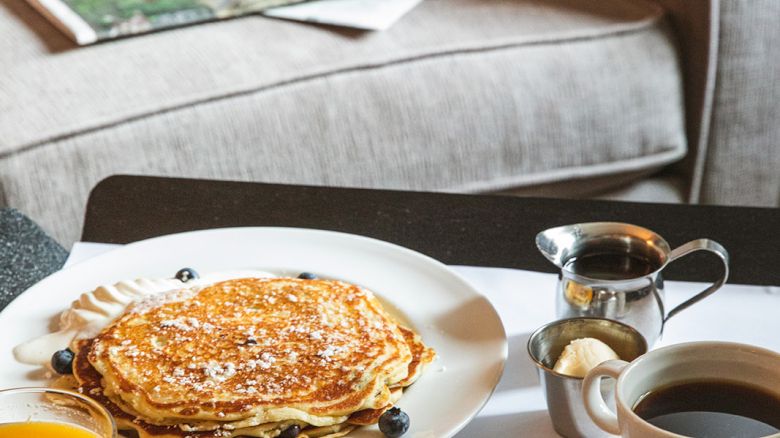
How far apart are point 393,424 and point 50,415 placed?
0.78ft

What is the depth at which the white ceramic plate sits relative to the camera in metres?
0.81

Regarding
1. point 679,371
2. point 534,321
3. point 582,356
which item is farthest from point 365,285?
point 679,371

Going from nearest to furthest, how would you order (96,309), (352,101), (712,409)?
1. (712,409)
2. (96,309)
3. (352,101)

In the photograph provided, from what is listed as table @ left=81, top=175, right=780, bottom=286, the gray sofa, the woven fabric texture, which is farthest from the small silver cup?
the woven fabric texture

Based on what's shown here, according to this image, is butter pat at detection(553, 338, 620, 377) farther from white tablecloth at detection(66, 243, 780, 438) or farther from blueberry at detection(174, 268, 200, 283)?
blueberry at detection(174, 268, 200, 283)

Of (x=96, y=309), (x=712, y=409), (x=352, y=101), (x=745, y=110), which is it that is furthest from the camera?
(x=745, y=110)

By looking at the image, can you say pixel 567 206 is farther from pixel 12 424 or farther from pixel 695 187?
pixel 695 187

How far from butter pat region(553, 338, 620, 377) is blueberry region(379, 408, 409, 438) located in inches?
5.0

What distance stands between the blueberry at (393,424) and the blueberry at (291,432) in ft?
0.20

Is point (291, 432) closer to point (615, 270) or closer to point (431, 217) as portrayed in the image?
point (615, 270)

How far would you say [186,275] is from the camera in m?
0.97

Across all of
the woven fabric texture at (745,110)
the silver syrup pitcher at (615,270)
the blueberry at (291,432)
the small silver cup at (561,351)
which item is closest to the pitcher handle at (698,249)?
the silver syrup pitcher at (615,270)

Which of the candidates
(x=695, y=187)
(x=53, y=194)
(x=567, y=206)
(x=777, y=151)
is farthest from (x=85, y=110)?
(x=777, y=151)

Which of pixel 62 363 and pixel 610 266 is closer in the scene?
pixel 62 363
